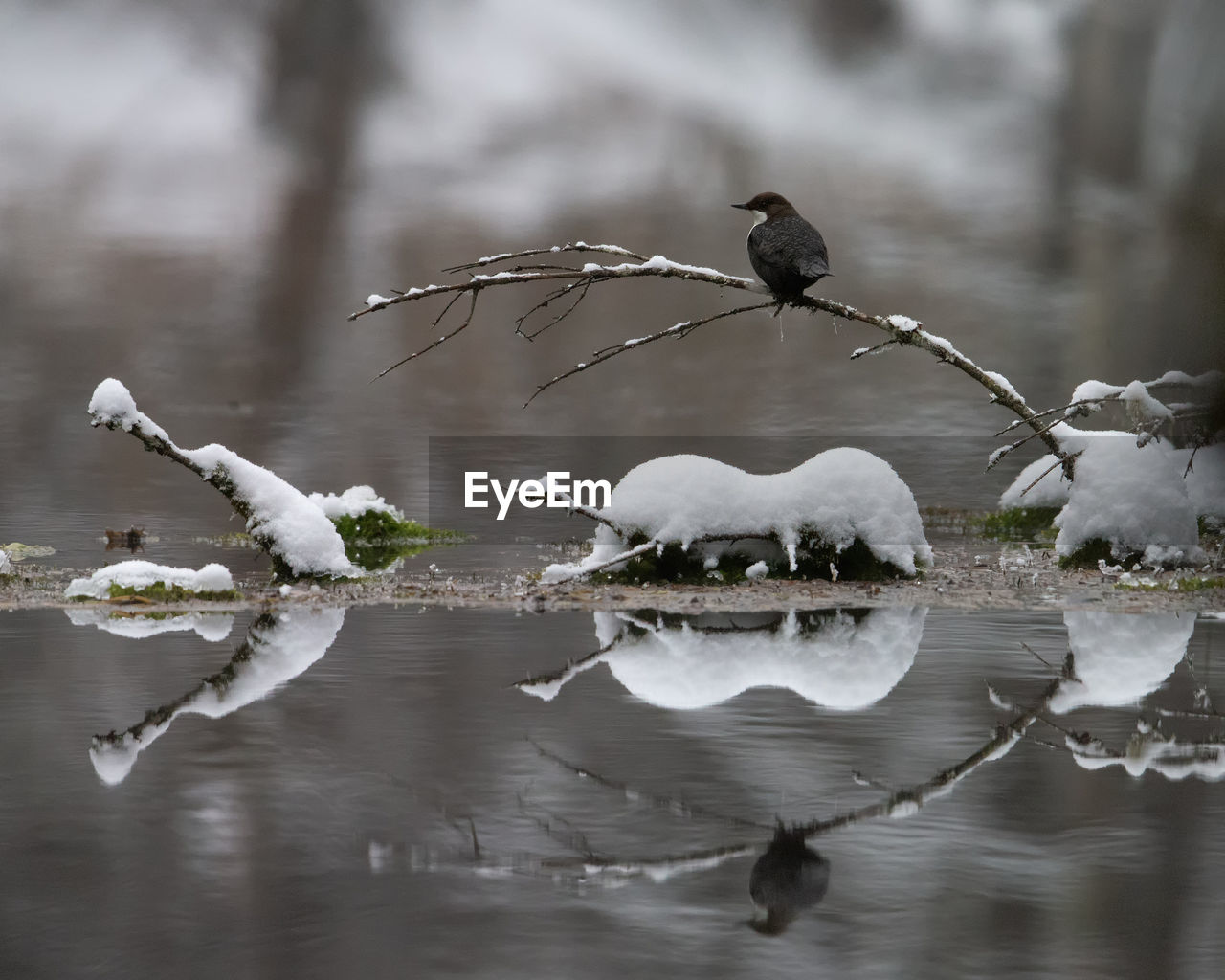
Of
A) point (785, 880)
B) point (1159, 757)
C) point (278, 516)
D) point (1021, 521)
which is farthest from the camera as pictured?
point (1021, 521)

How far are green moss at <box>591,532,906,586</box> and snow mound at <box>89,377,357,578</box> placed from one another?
108 inches

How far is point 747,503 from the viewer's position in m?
14.6

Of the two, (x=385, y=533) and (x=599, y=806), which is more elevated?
(x=385, y=533)

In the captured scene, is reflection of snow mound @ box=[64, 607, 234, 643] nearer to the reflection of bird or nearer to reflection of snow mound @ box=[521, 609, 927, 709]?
reflection of snow mound @ box=[521, 609, 927, 709]

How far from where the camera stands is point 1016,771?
7055 millimetres

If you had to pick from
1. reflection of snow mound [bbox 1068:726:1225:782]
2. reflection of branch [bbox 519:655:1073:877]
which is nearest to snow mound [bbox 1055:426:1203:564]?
reflection of branch [bbox 519:655:1073:877]

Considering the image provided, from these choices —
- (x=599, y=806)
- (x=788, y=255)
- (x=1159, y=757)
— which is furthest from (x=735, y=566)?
(x=599, y=806)

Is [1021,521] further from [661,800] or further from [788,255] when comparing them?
[661,800]

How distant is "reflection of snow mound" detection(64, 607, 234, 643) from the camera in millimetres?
11773

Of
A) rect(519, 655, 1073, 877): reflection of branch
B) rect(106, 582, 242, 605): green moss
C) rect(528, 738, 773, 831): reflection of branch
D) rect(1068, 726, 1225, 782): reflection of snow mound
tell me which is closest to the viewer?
rect(519, 655, 1073, 877): reflection of branch

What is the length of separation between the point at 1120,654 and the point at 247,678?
19.3 ft

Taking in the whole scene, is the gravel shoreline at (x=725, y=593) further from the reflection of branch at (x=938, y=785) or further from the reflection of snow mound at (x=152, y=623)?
the reflection of branch at (x=938, y=785)

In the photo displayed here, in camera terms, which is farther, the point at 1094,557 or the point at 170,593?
the point at 1094,557

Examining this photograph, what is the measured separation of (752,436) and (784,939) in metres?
51.2
